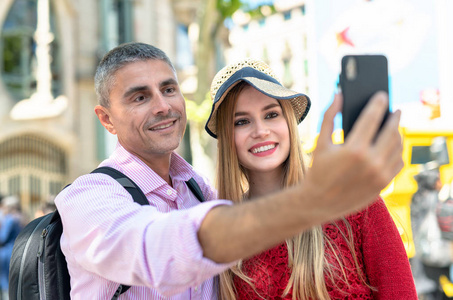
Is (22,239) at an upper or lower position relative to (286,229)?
lower

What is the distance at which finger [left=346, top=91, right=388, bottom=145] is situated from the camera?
985 millimetres

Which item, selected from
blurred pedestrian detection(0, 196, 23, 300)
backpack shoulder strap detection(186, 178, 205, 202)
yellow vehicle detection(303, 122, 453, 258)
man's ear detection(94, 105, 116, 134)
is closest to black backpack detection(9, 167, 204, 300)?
man's ear detection(94, 105, 116, 134)

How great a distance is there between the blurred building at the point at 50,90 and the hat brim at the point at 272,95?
36.2 ft

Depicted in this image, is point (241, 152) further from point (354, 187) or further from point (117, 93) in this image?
point (354, 187)

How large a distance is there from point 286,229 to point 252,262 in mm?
1203

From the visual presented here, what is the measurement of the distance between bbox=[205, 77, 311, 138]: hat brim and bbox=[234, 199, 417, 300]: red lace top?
0.61 m

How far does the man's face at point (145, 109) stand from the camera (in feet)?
7.04

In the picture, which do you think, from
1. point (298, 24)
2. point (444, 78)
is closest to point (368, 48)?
point (444, 78)

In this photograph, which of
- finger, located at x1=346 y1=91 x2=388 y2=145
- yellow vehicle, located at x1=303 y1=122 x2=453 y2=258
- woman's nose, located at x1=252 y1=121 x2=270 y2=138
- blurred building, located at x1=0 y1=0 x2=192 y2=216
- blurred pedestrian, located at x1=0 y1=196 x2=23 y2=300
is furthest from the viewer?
blurred building, located at x1=0 y1=0 x2=192 y2=216

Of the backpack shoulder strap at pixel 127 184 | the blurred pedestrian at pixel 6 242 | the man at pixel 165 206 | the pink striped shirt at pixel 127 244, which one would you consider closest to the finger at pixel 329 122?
the man at pixel 165 206

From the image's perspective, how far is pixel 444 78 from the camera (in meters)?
A: 7.79

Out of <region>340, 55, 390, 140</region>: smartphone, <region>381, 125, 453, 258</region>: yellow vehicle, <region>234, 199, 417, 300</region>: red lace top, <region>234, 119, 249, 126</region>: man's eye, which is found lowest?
<region>381, 125, 453, 258</region>: yellow vehicle

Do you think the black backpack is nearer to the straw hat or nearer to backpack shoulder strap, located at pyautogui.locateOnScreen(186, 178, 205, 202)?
backpack shoulder strap, located at pyautogui.locateOnScreen(186, 178, 205, 202)

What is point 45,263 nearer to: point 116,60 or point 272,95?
point 116,60
